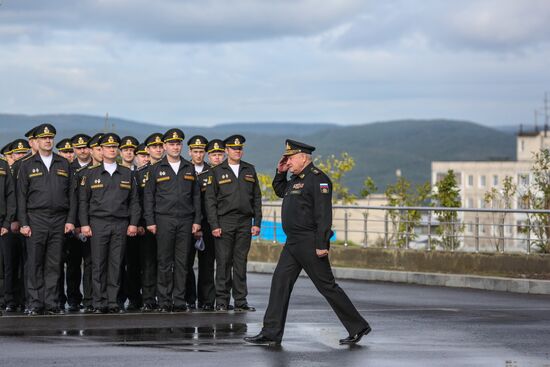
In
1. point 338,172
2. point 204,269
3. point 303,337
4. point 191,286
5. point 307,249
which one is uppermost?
point 338,172

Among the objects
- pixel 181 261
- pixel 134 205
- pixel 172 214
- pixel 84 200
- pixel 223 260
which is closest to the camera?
pixel 84 200

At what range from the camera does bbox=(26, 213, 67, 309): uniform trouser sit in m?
15.8

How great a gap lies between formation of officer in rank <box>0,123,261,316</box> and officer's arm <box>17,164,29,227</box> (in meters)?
0.01

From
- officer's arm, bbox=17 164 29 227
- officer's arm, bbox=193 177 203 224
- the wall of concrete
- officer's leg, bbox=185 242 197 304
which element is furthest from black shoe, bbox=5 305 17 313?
the wall of concrete

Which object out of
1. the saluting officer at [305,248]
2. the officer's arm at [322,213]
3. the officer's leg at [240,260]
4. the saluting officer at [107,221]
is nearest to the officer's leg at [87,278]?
the saluting officer at [107,221]

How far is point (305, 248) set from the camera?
13289mm

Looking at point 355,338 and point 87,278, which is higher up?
point 87,278

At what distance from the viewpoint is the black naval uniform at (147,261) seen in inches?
655

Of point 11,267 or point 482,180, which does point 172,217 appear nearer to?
point 11,267

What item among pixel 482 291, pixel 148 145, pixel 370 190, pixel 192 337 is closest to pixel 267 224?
pixel 370 190

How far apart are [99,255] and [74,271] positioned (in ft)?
3.55

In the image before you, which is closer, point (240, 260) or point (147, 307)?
point (147, 307)

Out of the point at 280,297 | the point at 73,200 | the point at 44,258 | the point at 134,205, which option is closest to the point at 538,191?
the point at 134,205

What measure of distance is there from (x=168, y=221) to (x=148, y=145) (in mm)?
1245
